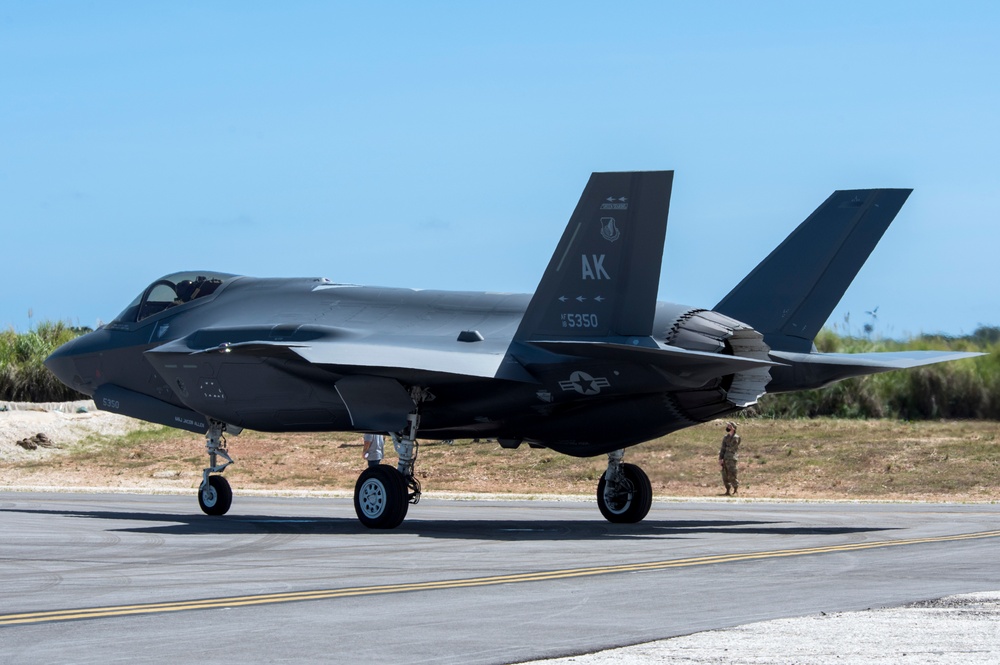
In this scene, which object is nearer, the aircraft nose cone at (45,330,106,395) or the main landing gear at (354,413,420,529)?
the main landing gear at (354,413,420,529)

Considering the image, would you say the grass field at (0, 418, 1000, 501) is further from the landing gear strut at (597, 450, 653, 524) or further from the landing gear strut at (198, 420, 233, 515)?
the landing gear strut at (597, 450, 653, 524)

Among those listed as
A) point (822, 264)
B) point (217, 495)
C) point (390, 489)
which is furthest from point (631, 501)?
point (217, 495)

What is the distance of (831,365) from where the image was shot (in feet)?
65.6

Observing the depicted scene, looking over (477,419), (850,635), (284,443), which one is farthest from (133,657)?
(284,443)

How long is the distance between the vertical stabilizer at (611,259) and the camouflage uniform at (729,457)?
43.0ft

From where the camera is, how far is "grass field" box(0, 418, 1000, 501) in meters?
34.8

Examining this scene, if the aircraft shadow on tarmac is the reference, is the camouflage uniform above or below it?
above

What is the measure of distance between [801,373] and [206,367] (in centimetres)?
939

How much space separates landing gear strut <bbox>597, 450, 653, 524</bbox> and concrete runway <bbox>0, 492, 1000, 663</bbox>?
456 mm

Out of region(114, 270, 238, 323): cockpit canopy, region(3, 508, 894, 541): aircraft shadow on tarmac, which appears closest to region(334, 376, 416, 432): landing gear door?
region(3, 508, 894, 541): aircraft shadow on tarmac

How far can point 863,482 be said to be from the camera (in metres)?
34.8

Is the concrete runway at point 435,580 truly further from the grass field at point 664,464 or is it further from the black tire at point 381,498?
the grass field at point 664,464

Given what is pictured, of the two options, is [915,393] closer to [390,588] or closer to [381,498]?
[381,498]

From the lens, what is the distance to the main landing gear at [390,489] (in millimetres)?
19125
